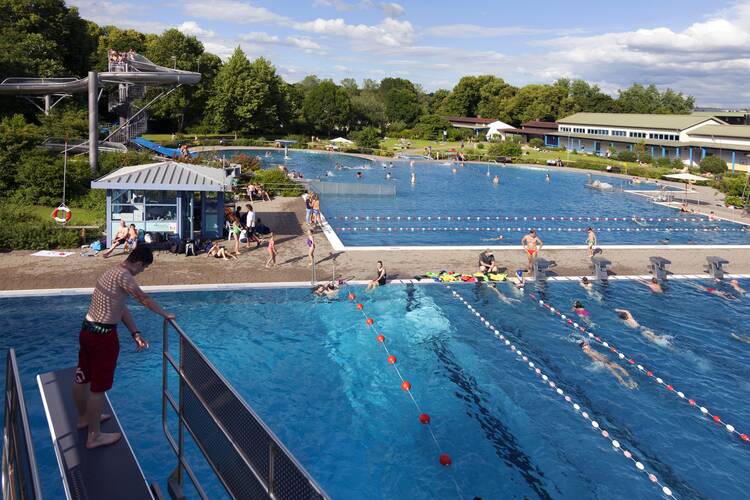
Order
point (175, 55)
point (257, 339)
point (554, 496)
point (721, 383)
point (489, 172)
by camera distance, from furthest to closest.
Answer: point (175, 55)
point (489, 172)
point (257, 339)
point (721, 383)
point (554, 496)

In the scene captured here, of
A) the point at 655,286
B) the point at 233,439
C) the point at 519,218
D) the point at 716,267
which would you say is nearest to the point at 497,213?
the point at 519,218

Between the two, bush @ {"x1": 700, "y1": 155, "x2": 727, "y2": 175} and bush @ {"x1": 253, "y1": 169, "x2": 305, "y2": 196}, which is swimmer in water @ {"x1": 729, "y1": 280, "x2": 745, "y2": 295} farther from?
bush @ {"x1": 700, "y1": 155, "x2": 727, "y2": 175}

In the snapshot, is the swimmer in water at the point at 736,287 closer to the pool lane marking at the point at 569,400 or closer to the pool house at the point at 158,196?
the pool lane marking at the point at 569,400

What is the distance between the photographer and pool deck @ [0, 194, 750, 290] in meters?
18.1

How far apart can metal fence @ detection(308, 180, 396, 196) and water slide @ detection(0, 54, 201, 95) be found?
10617mm

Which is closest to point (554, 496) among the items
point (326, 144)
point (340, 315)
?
point (340, 315)

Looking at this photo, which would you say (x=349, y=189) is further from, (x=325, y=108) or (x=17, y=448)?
(x=325, y=108)

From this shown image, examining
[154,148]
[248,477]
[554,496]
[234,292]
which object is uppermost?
[154,148]

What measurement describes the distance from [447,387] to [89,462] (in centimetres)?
892

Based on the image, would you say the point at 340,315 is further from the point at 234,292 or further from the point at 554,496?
the point at 554,496

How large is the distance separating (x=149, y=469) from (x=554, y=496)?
6478mm

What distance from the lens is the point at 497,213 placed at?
35531 millimetres

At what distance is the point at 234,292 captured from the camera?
17.9 metres

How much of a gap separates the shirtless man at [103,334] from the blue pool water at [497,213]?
1952 centimetres
